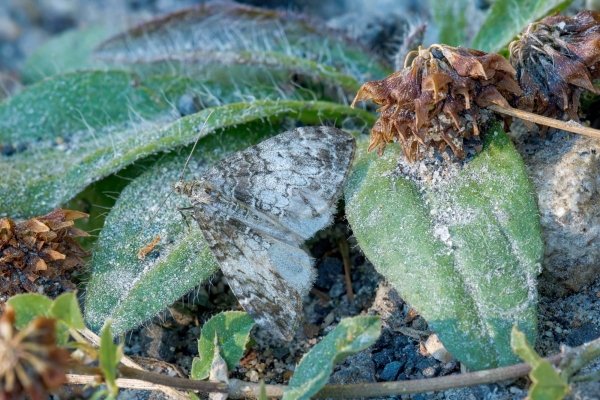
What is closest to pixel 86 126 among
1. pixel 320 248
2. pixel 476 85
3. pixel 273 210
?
pixel 273 210

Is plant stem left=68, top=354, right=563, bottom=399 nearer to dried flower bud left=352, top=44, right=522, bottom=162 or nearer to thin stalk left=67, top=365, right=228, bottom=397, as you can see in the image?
thin stalk left=67, top=365, right=228, bottom=397

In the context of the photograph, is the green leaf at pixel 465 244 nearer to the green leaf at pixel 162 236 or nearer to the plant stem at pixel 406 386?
the plant stem at pixel 406 386

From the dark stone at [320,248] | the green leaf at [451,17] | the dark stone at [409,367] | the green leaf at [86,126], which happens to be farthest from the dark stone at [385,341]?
the green leaf at [451,17]

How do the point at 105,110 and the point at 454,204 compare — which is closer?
the point at 454,204

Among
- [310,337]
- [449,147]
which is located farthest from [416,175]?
[310,337]

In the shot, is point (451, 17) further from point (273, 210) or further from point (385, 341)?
point (385, 341)

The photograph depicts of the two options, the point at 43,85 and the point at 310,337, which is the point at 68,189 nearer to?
the point at 43,85
